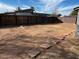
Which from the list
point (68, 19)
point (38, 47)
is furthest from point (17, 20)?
point (38, 47)

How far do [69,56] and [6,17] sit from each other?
44.9 feet

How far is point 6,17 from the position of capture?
665 inches

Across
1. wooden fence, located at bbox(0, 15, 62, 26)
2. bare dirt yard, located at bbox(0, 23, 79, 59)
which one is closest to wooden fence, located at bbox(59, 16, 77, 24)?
wooden fence, located at bbox(0, 15, 62, 26)

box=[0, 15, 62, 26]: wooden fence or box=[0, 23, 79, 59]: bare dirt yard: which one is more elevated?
box=[0, 15, 62, 26]: wooden fence

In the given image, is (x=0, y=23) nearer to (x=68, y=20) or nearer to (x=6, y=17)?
(x=6, y=17)

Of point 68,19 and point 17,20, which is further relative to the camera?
point 68,19

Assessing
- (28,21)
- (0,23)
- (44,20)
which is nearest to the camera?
(0,23)

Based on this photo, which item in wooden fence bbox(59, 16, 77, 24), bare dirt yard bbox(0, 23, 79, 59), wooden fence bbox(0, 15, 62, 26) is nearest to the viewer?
bare dirt yard bbox(0, 23, 79, 59)

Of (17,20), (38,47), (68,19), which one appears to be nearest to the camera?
(38,47)

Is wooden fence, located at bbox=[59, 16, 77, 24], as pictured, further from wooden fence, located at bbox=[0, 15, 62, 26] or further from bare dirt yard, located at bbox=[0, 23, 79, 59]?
bare dirt yard, located at bbox=[0, 23, 79, 59]

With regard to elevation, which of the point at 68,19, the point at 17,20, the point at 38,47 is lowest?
the point at 38,47

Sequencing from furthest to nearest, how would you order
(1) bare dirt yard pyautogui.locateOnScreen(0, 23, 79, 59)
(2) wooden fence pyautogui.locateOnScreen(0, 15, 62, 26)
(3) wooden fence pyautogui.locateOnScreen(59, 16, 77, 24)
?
(3) wooden fence pyautogui.locateOnScreen(59, 16, 77, 24) < (2) wooden fence pyautogui.locateOnScreen(0, 15, 62, 26) < (1) bare dirt yard pyautogui.locateOnScreen(0, 23, 79, 59)

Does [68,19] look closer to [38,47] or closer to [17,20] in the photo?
[17,20]

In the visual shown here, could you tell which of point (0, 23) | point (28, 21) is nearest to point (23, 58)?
point (0, 23)
